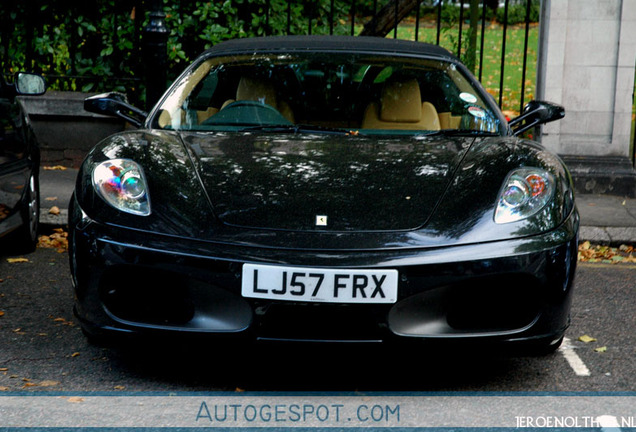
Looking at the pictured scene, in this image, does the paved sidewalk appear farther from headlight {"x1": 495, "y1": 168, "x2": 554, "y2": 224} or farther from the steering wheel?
headlight {"x1": 495, "y1": 168, "x2": 554, "y2": 224}

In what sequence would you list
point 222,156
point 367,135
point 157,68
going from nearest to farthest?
1. point 222,156
2. point 367,135
3. point 157,68

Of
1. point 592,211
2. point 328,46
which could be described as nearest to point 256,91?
point 328,46

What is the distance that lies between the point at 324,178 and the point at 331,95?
1059mm

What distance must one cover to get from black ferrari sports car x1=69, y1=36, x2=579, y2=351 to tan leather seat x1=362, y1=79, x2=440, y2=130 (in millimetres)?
385

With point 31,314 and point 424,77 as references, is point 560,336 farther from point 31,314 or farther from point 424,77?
point 31,314

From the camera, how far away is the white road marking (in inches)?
145

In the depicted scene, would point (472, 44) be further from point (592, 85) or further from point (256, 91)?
point (256, 91)

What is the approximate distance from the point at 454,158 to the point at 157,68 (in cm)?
374

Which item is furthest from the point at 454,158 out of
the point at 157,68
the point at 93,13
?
the point at 93,13

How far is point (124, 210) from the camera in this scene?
3350 mm

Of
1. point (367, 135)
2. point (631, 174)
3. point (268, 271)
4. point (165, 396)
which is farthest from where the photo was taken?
point (631, 174)

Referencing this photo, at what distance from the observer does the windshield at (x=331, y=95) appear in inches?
171

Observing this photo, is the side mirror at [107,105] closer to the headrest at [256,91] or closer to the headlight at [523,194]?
the headrest at [256,91]

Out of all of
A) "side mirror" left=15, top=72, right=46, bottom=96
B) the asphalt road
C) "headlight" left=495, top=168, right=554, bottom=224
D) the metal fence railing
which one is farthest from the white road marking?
the metal fence railing
